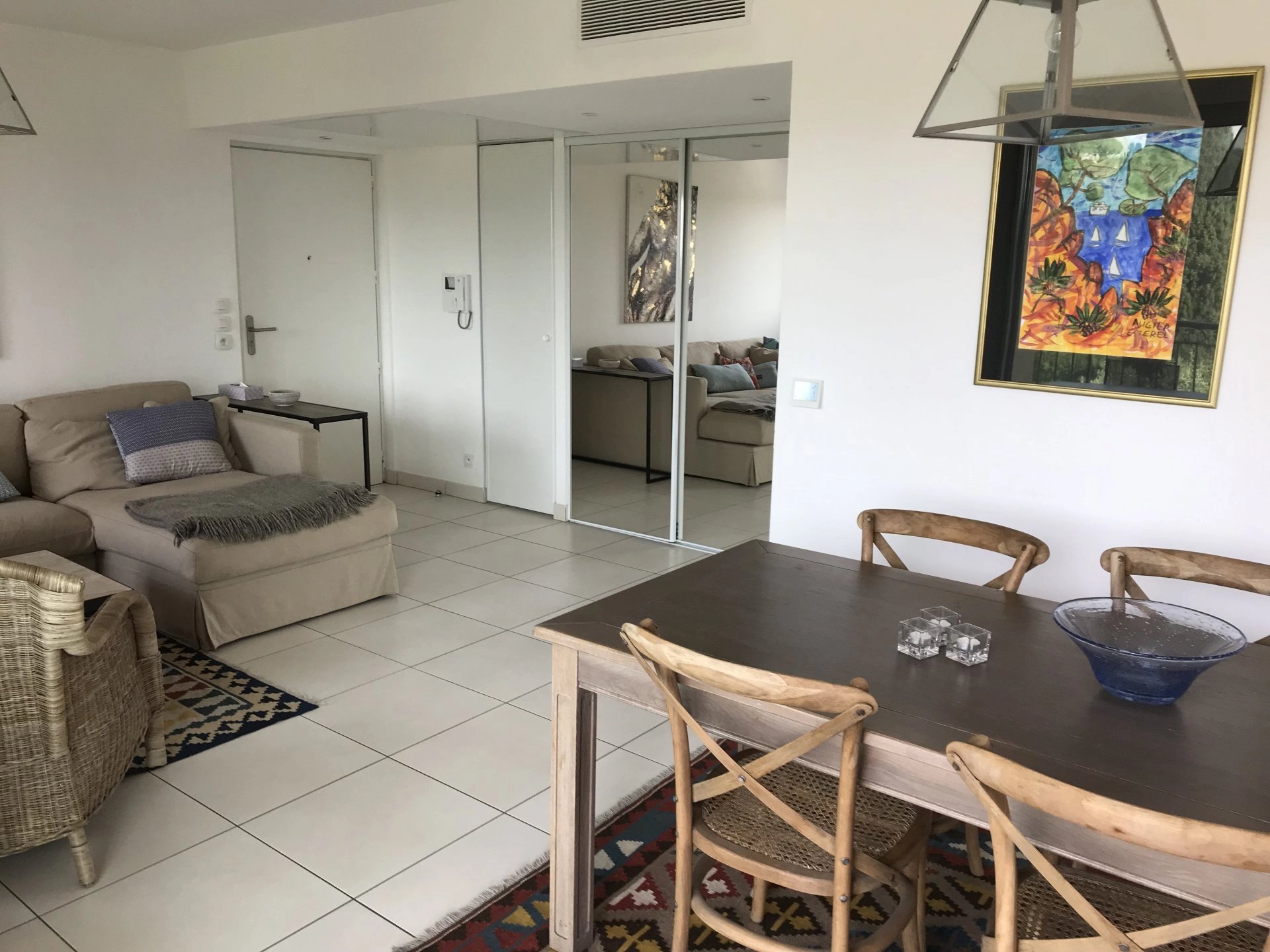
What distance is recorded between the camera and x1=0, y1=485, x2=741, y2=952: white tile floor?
2.28 m

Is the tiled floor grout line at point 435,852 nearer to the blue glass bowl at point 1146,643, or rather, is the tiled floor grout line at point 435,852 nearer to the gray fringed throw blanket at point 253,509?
the blue glass bowl at point 1146,643

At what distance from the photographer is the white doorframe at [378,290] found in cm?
575

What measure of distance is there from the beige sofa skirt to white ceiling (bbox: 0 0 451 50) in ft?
7.44

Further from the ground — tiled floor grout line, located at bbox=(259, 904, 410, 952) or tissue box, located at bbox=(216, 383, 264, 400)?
tissue box, located at bbox=(216, 383, 264, 400)

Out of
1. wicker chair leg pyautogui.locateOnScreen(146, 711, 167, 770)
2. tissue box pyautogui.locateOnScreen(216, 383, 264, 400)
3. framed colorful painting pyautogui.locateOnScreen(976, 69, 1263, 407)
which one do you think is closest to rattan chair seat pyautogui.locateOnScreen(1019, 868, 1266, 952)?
framed colorful painting pyautogui.locateOnScreen(976, 69, 1263, 407)

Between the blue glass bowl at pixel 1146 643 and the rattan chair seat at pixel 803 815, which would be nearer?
the blue glass bowl at pixel 1146 643

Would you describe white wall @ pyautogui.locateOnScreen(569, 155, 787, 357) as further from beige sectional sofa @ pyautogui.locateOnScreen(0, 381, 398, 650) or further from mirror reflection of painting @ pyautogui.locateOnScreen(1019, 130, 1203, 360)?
mirror reflection of painting @ pyautogui.locateOnScreen(1019, 130, 1203, 360)

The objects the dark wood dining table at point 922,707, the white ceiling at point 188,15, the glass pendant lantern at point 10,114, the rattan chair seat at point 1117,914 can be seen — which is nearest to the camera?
the dark wood dining table at point 922,707

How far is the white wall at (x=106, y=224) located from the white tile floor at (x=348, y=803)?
1.99 m

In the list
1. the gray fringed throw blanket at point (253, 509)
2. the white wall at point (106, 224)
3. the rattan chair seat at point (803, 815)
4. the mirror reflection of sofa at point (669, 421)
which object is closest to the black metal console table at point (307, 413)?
the white wall at point (106, 224)

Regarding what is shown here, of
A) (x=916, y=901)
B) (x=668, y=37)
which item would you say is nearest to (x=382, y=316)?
(x=668, y=37)

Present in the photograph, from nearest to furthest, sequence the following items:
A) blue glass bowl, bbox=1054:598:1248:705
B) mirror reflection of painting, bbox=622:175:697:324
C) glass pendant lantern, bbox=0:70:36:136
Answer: blue glass bowl, bbox=1054:598:1248:705
glass pendant lantern, bbox=0:70:36:136
mirror reflection of painting, bbox=622:175:697:324

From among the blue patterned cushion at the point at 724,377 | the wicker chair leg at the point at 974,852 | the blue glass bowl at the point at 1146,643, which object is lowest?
the wicker chair leg at the point at 974,852

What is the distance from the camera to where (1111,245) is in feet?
8.98
